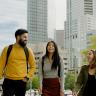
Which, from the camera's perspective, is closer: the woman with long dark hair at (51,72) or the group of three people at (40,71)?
the group of three people at (40,71)

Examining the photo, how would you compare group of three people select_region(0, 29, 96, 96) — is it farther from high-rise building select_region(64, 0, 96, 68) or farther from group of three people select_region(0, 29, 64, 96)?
high-rise building select_region(64, 0, 96, 68)

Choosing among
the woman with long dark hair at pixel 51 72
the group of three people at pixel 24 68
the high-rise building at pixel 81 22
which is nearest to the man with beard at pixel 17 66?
the group of three people at pixel 24 68

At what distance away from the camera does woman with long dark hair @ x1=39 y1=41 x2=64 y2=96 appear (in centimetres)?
842

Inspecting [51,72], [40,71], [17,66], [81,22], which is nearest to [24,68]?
[17,66]

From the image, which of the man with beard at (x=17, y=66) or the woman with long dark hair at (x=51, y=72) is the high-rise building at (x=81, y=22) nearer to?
the woman with long dark hair at (x=51, y=72)

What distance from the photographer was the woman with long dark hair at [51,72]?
27.6 ft

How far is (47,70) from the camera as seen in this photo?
8.59m

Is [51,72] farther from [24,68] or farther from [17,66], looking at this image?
[17,66]

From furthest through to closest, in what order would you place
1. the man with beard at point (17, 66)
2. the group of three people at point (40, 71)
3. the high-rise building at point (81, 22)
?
1. the high-rise building at point (81, 22)
2. the man with beard at point (17, 66)
3. the group of three people at point (40, 71)

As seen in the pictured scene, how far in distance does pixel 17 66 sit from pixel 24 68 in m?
0.13

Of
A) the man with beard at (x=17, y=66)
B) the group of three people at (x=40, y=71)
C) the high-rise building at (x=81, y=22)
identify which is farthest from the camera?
the high-rise building at (x=81, y=22)

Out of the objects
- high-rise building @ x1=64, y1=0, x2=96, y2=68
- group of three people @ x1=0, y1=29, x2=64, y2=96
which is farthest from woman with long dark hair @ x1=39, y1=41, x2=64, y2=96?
high-rise building @ x1=64, y1=0, x2=96, y2=68

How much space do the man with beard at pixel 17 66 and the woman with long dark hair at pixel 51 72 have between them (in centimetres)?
35

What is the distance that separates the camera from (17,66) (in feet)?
27.0
